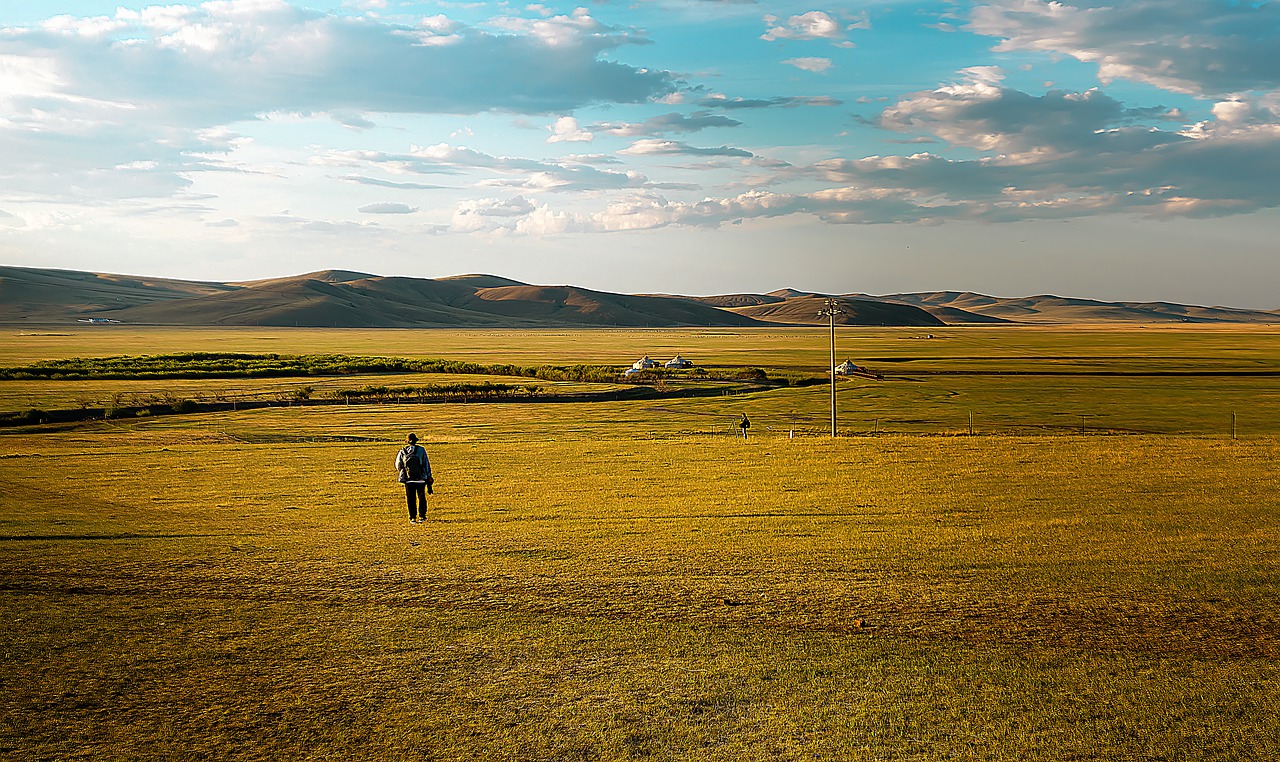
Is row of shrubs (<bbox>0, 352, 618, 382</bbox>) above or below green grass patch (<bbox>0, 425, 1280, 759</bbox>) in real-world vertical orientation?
above

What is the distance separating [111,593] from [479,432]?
3221cm

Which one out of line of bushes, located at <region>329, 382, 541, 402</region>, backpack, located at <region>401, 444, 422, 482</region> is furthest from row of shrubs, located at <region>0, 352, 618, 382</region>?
backpack, located at <region>401, 444, 422, 482</region>

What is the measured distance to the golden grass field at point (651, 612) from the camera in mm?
8992

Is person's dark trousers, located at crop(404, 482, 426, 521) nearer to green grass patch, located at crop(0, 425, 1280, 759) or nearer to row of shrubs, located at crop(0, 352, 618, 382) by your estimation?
green grass patch, located at crop(0, 425, 1280, 759)

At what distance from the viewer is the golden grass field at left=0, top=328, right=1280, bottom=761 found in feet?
29.5

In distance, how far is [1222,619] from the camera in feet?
40.0

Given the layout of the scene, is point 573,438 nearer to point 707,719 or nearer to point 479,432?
point 479,432

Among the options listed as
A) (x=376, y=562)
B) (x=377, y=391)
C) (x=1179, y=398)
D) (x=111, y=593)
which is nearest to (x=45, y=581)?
(x=111, y=593)

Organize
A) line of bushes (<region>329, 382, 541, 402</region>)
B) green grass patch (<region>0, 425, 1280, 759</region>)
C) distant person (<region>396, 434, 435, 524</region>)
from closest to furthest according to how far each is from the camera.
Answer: green grass patch (<region>0, 425, 1280, 759</region>) → distant person (<region>396, 434, 435, 524</region>) → line of bushes (<region>329, 382, 541, 402</region>)

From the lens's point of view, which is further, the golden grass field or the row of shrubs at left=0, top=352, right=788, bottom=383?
the row of shrubs at left=0, top=352, right=788, bottom=383

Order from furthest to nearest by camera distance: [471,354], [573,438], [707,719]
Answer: [471,354]
[573,438]
[707,719]

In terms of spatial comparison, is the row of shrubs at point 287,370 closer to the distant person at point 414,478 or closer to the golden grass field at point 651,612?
the golden grass field at point 651,612

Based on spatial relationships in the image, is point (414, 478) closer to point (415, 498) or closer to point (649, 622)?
point (415, 498)

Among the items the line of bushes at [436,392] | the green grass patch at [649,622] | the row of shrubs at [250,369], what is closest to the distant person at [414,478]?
the green grass patch at [649,622]
